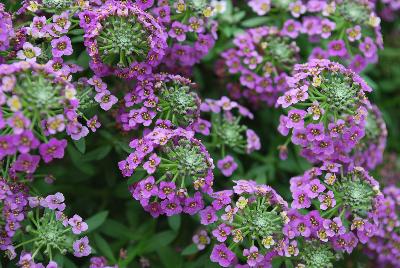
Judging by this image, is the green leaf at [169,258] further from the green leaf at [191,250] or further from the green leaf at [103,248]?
the green leaf at [103,248]

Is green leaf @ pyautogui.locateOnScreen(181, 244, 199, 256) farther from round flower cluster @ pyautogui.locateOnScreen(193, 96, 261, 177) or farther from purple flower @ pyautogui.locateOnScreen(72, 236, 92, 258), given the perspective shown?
purple flower @ pyautogui.locateOnScreen(72, 236, 92, 258)

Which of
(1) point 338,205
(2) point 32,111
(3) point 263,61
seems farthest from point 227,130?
(2) point 32,111

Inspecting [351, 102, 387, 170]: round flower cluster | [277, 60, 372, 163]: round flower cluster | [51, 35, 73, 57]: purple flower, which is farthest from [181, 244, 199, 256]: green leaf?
[51, 35, 73, 57]: purple flower

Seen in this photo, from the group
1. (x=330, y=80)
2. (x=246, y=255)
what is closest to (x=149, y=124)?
(x=246, y=255)

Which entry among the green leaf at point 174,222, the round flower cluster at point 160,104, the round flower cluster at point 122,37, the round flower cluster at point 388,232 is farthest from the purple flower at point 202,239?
the round flower cluster at point 388,232

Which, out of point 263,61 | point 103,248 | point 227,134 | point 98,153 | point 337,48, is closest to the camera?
point 103,248

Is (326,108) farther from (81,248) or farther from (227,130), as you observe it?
(81,248)

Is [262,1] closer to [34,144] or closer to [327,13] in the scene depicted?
[327,13]
